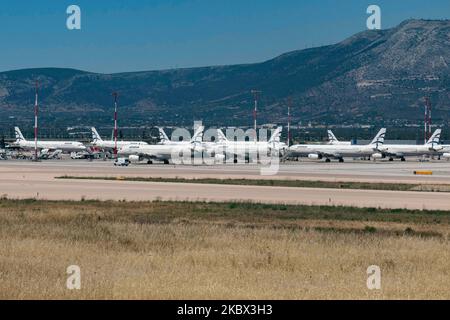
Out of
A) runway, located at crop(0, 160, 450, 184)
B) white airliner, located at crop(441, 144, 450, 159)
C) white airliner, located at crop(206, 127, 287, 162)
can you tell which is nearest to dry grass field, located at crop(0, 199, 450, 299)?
runway, located at crop(0, 160, 450, 184)

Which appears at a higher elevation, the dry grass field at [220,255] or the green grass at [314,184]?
the dry grass field at [220,255]

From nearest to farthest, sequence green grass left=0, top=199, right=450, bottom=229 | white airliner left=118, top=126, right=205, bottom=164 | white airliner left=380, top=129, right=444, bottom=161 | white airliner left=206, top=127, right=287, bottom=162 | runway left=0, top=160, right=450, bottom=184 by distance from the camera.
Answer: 1. green grass left=0, top=199, right=450, bottom=229
2. runway left=0, top=160, right=450, bottom=184
3. white airliner left=118, top=126, right=205, bottom=164
4. white airliner left=206, top=127, right=287, bottom=162
5. white airliner left=380, top=129, right=444, bottom=161

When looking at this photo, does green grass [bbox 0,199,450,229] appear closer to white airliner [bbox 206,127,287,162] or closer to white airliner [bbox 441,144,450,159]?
white airliner [bbox 206,127,287,162]

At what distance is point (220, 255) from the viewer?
25.8m

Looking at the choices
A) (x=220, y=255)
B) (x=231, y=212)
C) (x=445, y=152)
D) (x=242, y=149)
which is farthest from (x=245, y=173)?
(x=445, y=152)

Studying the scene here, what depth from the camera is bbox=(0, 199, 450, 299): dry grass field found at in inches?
794

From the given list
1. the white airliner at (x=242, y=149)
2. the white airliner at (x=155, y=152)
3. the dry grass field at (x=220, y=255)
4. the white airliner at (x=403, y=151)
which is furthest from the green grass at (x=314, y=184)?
the white airliner at (x=403, y=151)

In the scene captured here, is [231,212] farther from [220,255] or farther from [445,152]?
[445,152]

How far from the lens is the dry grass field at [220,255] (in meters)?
20.2

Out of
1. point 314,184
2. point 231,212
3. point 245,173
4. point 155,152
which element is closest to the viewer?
point 231,212

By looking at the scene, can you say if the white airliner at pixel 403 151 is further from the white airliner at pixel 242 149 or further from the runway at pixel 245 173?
the runway at pixel 245 173

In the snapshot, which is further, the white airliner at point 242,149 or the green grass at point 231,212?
the white airliner at point 242,149

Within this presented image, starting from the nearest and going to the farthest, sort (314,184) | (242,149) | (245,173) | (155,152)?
(314,184)
(245,173)
(155,152)
(242,149)

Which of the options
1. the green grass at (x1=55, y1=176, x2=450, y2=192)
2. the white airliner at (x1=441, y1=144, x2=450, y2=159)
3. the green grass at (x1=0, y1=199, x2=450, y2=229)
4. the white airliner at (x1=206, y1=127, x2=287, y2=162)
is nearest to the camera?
the green grass at (x1=0, y1=199, x2=450, y2=229)
